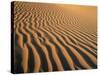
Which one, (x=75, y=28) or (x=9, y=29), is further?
(x=75, y=28)

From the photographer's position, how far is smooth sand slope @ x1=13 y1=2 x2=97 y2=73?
386 centimetres

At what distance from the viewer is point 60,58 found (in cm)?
410

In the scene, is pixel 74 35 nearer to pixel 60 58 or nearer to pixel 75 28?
pixel 75 28

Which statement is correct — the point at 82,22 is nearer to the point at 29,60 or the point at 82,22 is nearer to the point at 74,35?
the point at 74,35

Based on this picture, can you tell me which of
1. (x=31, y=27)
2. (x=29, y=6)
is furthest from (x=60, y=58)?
(x=29, y=6)

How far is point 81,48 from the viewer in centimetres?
425

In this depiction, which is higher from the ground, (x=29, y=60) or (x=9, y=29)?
(x=9, y=29)

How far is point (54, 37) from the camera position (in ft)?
13.4

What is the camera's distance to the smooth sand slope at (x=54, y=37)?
3.86 metres

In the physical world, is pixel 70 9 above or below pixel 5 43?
above

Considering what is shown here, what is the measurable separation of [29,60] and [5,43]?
422mm

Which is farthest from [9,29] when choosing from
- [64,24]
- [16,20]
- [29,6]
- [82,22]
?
[82,22]

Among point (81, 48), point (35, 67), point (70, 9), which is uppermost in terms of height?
point (70, 9)

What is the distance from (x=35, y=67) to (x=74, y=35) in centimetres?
81
